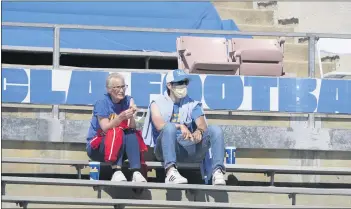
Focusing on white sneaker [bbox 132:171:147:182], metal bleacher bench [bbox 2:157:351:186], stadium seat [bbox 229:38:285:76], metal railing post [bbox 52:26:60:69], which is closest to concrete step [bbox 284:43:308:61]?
stadium seat [bbox 229:38:285:76]

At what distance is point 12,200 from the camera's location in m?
7.95

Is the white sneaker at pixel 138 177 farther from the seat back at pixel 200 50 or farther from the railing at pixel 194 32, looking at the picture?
the seat back at pixel 200 50

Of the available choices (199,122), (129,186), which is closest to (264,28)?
(199,122)

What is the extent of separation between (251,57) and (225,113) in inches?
23.5

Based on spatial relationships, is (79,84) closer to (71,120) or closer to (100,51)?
(71,120)

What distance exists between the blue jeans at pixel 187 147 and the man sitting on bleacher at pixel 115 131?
0.23 metres

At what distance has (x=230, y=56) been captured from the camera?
Answer: 412 inches

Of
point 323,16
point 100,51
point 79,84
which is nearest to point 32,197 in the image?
point 79,84

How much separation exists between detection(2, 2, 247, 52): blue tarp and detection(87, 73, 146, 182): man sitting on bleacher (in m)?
3.33

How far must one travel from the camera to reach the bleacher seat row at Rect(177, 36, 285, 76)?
1008 centimetres

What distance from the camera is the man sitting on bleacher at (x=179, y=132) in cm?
859

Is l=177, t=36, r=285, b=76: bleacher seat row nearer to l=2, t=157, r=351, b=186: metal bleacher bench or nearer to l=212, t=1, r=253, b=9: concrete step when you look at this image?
l=2, t=157, r=351, b=186: metal bleacher bench

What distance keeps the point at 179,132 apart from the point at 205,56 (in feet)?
5.61

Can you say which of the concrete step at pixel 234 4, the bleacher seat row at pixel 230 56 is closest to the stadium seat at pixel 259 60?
the bleacher seat row at pixel 230 56
